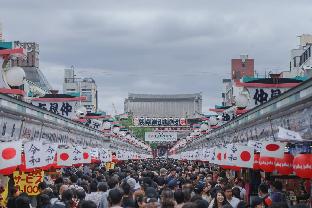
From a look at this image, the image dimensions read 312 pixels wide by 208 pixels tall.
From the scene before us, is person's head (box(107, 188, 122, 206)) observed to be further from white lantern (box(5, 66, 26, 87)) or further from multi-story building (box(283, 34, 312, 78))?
multi-story building (box(283, 34, 312, 78))

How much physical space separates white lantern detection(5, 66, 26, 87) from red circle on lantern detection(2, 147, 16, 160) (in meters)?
5.16

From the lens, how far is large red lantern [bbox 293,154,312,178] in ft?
41.5

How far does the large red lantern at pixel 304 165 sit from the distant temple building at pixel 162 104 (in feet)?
531

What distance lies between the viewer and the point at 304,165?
12.9m

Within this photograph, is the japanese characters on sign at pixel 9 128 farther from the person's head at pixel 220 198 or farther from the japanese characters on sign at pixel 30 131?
the person's head at pixel 220 198

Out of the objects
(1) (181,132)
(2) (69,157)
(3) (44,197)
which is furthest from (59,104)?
(1) (181,132)

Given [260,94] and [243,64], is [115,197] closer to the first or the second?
[260,94]

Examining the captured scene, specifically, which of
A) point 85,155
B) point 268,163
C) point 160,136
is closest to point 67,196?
point 268,163

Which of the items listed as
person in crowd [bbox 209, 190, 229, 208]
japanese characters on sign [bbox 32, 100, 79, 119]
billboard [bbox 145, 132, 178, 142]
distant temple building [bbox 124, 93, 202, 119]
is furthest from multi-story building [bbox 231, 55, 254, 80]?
person in crowd [bbox 209, 190, 229, 208]

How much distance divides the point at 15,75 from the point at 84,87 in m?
124

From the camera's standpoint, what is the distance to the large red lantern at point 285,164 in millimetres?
15633

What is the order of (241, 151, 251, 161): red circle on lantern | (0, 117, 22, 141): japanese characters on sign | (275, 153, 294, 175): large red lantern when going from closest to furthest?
(275, 153, 294, 175): large red lantern
(0, 117, 22, 141): japanese characters on sign
(241, 151, 251, 161): red circle on lantern

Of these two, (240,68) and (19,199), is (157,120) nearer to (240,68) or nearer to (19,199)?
(240,68)

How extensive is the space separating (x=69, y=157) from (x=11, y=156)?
1041cm
